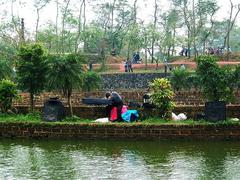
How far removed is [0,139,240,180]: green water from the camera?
10047mm

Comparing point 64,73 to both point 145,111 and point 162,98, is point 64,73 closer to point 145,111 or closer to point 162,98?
point 145,111

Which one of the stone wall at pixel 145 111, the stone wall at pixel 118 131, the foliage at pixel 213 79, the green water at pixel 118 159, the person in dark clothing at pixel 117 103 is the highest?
the foliage at pixel 213 79

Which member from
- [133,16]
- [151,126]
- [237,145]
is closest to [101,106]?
[151,126]

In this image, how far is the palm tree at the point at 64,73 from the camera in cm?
1650

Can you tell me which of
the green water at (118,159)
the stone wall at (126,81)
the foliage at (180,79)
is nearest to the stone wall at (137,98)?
the foliage at (180,79)

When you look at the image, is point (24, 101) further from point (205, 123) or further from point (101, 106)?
point (205, 123)

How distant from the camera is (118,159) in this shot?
1178 cm

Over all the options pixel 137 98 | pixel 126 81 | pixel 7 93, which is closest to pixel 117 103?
pixel 7 93

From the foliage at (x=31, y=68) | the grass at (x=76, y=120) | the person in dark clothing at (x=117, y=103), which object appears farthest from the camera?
the foliage at (x=31, y=68)

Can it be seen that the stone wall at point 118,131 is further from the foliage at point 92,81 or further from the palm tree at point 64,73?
the foliage at point 92,81

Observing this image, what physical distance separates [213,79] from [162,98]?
70.7 inches

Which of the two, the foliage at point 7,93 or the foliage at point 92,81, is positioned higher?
the foliage at point 92,81

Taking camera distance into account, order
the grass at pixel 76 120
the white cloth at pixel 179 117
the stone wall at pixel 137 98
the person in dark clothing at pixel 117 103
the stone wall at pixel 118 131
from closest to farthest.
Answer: the stone wall at pixel 118 131 → the grass at pixel 76 120 → the person in dark clothing at pixel 117 103 → the white cloth at pixel 179 117 → the stone wall at pixel 137 98

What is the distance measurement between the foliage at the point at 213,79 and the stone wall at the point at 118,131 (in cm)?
179
